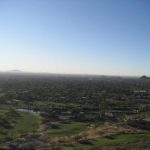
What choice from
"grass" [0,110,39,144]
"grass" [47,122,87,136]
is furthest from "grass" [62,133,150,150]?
"grass" [0,110,39,144]

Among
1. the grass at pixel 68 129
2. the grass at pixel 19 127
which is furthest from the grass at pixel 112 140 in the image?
the grass at pixel 19 127

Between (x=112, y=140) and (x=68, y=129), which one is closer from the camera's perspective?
(x=112, y=140)

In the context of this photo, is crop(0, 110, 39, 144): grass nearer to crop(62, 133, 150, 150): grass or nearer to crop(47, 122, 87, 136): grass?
crop(47, 122, 87, 136): grass

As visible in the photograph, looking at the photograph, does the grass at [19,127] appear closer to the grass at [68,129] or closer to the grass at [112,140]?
the grass at [68,129]

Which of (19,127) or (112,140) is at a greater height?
(19,127)

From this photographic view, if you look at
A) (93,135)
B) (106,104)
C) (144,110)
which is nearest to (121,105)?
(106,104)

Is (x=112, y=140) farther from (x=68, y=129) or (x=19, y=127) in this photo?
(x=19, y=127)

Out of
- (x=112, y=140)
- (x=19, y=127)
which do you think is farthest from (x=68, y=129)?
(x=112, y=140)
